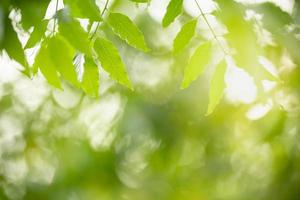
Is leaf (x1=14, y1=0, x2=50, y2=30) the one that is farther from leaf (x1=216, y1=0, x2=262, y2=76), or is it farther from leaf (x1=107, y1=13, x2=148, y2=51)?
leaf (x1=216, y1=0, x2=262, y2=76)

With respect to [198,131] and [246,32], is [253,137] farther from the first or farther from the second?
[246,32]

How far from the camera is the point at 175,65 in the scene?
570 centimetres

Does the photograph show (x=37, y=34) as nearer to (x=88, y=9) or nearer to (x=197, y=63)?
(x=88, y=9)

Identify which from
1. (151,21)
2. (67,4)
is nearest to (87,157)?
(151,21)

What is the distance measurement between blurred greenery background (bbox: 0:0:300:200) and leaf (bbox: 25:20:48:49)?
275 cm

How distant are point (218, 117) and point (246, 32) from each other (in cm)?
362

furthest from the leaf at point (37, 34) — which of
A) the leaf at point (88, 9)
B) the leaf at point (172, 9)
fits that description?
the leaf at point (172, 9)

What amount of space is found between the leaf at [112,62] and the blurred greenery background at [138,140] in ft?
8.62

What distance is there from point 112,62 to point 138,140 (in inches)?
158

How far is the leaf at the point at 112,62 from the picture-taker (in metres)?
1.44

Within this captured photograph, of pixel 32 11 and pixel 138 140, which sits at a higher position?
pixel 32 11

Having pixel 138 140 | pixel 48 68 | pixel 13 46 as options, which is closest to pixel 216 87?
pixel 48 68

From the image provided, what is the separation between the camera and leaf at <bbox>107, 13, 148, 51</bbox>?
1463 millimetres

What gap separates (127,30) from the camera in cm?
148
